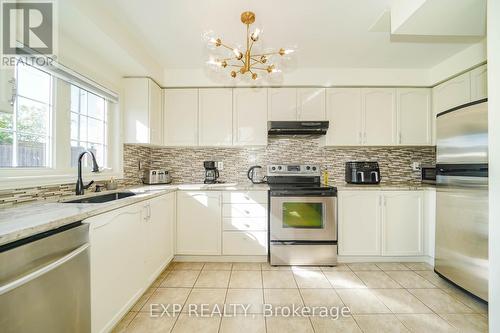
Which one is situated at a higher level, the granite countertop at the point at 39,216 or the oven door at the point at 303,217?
the granite countertop at the point at 39,216

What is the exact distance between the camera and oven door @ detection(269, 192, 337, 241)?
2.46m

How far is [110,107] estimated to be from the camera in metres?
2.51

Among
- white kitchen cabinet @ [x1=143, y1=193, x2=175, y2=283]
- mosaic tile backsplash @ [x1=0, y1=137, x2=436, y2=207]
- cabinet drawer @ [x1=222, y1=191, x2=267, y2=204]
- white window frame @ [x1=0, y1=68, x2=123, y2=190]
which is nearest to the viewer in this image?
white window frame @ [x1=0, y1=68, x2=123, y2=190]

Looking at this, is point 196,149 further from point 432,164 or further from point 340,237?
point 432,164

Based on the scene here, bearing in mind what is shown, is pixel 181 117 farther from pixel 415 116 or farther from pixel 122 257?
pixel 415 116

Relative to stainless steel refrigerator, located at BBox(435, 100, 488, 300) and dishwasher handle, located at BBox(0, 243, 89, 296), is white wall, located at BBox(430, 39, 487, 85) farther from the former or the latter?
dishwasher handle, located at BBox(0, 243, 89, 296)

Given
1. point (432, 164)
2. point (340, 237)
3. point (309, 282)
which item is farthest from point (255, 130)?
point (432, 164)

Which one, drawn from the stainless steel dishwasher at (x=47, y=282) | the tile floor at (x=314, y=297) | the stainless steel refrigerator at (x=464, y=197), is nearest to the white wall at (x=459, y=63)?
the stainless steel refrigerator at (x=464, y=197)

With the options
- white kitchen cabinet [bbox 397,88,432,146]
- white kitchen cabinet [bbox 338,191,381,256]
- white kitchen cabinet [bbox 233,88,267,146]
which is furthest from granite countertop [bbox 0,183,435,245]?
white kitchen cabinet [bbox 397,88,432,146]

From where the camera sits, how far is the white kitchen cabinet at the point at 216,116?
2.87 m

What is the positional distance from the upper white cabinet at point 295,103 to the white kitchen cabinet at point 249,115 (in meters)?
0.12

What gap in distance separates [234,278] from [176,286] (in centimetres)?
56

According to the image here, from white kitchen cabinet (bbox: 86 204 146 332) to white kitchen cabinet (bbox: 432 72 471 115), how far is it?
3.58 m

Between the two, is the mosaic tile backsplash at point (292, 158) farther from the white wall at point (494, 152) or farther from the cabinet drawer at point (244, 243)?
the white wall at point (494, 152)
